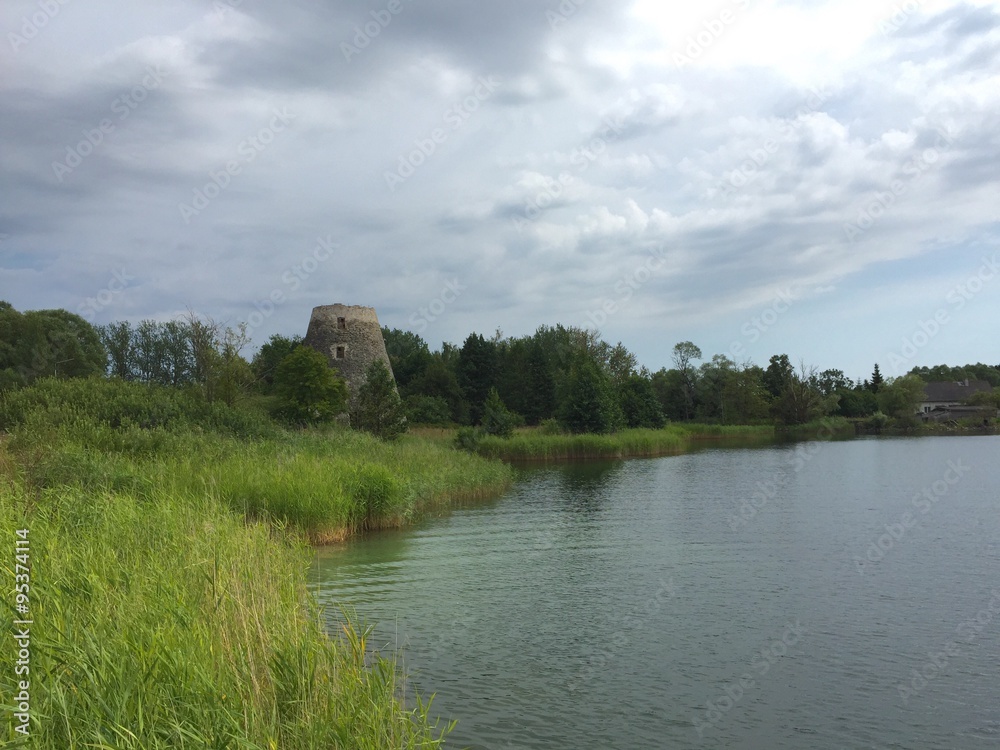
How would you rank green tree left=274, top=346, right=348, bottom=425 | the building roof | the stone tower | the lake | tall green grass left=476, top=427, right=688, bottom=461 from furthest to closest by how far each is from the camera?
1. the building roof
2. the stone tower
3. tall green grass left=476, top=427, right=688, bottom=461
4. green tree left=274, top=346, right=348, bottom=425
5. the lake

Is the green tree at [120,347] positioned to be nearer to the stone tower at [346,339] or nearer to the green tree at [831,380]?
the stone tower at [346,339]

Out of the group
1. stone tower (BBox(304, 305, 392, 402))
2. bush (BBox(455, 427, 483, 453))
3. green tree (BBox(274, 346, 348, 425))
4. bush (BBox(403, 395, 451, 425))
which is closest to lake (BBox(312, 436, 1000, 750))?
green tree (BBox(274, 346, 348, 425))

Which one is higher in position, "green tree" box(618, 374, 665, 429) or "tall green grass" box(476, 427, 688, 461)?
"green tree" box(618, 374, 665, 429)

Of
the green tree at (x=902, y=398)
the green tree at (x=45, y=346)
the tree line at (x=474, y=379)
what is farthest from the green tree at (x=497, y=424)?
the green tree at (x=902, y=398)

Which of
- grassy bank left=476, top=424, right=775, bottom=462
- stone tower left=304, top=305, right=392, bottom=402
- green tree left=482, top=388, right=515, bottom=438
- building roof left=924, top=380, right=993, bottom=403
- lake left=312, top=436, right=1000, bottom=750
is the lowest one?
lake left=312, top=436, right=1000, bottom=750

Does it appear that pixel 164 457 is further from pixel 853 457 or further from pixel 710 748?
pixel 853 457

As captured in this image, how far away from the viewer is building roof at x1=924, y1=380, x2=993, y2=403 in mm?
107000

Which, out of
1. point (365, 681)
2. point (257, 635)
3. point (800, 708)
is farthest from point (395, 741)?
point (800, 708)

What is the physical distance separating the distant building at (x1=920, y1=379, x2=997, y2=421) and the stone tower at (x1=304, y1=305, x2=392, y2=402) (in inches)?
2883

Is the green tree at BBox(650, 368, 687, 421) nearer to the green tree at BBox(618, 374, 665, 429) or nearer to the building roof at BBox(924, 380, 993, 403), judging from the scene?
the green tree at BBox(618, 374, 665, 429)

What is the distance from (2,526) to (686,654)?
326 inches

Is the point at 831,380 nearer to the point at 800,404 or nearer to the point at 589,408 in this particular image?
the point at 800,404

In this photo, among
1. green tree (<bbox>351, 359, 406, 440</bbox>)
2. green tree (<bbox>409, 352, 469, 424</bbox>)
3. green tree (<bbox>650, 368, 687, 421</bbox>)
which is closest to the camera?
green tree (<bbox>351, 359, 406, 440</bbox>)

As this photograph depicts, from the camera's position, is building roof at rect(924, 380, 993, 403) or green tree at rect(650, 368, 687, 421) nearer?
green tree at rect(650, 368, 687, 421)
